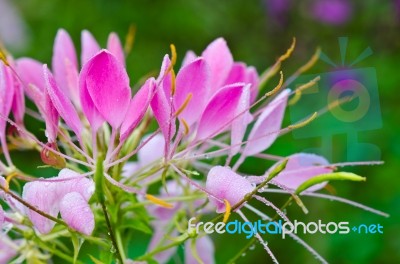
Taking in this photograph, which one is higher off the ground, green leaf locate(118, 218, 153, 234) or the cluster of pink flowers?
the cluster of pink flowers

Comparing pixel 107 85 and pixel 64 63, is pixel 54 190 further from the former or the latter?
pixel 64 63

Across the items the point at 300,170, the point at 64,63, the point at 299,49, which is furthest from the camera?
the point at 299,49

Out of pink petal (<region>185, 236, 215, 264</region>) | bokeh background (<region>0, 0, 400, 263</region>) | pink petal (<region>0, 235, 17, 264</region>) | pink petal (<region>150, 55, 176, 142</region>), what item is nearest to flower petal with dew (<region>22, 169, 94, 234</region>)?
pink petal (<region>150, 55, 176, 142</region>)

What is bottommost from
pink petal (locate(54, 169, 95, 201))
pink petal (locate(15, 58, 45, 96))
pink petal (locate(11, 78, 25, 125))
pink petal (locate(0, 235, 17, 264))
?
pink petal (locate(0, 235, 17, 264))

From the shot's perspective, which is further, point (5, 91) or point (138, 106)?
point (5, 91)

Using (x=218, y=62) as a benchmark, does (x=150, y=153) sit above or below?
below

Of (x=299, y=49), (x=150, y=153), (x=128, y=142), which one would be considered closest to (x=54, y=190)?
(x=128, y=142)

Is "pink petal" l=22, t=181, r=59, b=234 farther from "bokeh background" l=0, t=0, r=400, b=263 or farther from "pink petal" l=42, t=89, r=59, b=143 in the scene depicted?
"bokeh background" l=0, t=0, r=400, b=263

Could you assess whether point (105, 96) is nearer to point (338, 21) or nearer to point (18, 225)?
point (18, 225)
